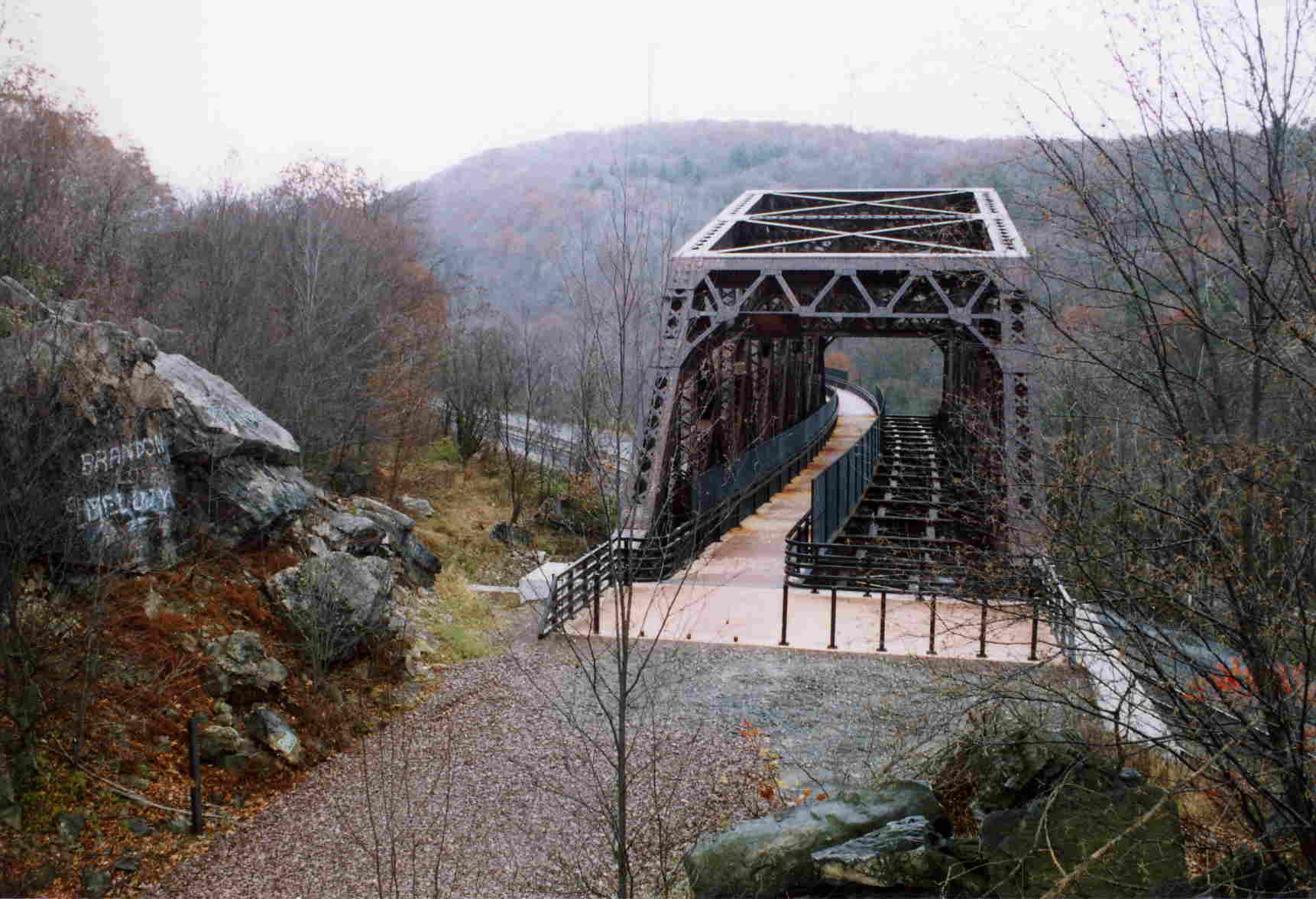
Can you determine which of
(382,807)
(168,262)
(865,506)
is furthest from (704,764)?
(168,262)

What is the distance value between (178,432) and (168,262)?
14921 mm

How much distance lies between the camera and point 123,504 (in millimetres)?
10898

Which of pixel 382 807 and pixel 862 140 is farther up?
pixel 862 140

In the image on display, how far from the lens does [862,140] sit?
137 meters

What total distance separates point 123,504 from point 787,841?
7.91 m

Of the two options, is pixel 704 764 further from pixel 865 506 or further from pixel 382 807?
pixel 865 506

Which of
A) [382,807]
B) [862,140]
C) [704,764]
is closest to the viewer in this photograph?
[382,807]

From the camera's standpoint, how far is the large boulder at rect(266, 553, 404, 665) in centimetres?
1161

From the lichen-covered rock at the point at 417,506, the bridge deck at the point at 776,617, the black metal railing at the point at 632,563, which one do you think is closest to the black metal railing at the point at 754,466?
the black metal railing at the point at 632,563

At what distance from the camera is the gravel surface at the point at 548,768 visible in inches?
314

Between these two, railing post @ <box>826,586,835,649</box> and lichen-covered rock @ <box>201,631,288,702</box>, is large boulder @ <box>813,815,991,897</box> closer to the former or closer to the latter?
railing post @ <box>826,586,835,649</box>

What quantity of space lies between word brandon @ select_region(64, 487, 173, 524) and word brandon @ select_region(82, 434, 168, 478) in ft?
0.93

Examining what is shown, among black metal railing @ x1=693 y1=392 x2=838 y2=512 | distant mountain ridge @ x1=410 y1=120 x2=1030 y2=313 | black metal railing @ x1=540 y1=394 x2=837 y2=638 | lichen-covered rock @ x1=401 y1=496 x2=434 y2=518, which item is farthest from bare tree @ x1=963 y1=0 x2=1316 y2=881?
distant mountain ridge @ x1=410 y1=120 x2=1030 y2=313

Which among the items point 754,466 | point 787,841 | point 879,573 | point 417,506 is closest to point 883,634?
point 879,573
